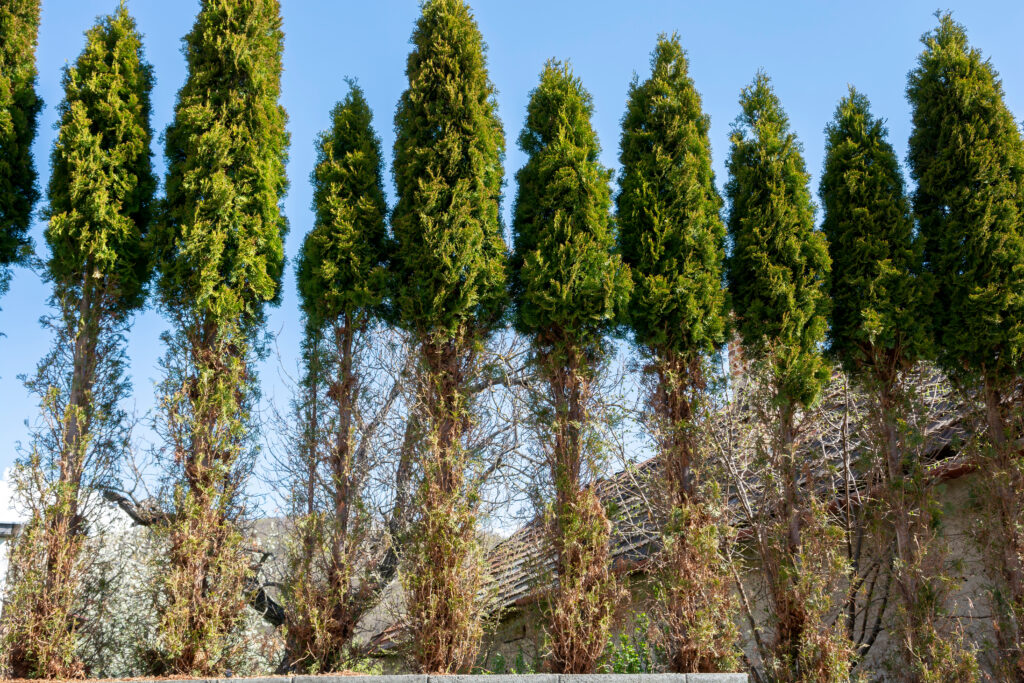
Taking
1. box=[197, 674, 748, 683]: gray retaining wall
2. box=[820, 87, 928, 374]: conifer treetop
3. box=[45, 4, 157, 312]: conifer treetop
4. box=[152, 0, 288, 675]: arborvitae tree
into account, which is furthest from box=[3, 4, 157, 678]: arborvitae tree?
box=[820, 87, 928, 374]: conifer treetop

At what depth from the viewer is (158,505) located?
6.04 meters

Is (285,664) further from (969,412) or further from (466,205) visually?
(969,412)

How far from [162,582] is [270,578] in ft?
8.87

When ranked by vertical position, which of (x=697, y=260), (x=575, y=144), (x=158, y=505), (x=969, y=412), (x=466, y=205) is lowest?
(x=158, y=505)

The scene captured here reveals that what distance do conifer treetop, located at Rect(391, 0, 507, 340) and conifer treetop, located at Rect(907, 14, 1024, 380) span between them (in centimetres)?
444

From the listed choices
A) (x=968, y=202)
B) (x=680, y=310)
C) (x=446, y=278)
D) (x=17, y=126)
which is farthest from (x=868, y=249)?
(x=17, y=126)

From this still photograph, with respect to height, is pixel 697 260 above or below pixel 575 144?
below

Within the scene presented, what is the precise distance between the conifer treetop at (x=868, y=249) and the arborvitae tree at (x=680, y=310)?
1269 millimetres

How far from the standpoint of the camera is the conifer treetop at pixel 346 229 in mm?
6789

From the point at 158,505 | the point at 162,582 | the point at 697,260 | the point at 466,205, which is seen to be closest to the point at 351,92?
the point at 466,205

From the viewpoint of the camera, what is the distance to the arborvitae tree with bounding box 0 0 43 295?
23.5 feet

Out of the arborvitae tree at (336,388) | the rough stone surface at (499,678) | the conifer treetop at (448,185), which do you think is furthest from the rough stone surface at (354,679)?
the conifer treetop at (448,185)

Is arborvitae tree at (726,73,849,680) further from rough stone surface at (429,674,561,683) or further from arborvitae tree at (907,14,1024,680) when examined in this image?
rough stone surface at (429,674,561,683)

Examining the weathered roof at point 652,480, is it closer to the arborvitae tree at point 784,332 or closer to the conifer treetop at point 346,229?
the arborvitae tree at point 784,332
